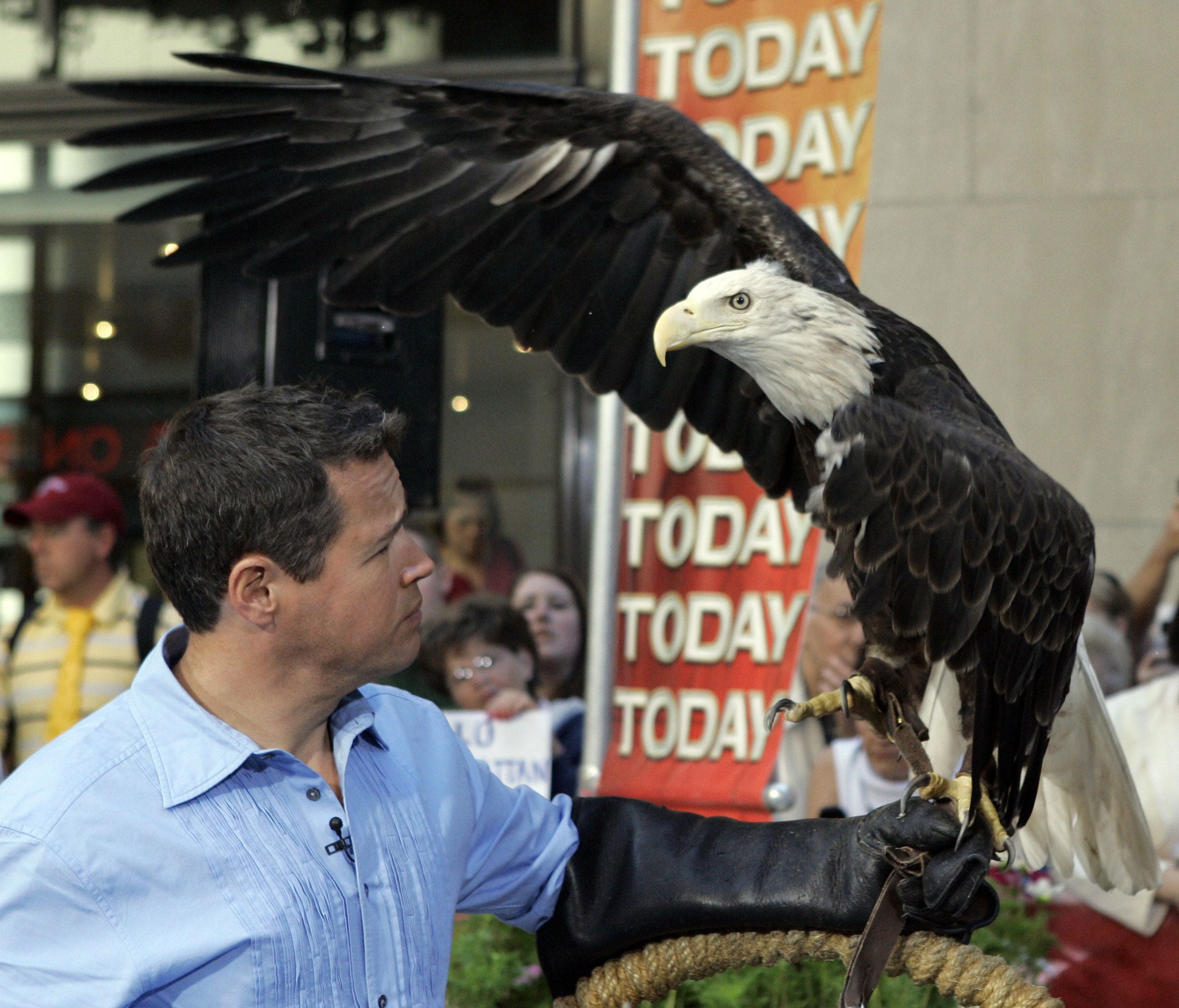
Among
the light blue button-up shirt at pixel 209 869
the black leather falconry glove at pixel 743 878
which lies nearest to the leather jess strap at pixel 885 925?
the black leather falconry glove at pixel 743 878

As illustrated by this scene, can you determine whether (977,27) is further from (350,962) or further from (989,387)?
(350,962)

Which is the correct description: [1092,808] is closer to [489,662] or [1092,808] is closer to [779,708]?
[779,708]

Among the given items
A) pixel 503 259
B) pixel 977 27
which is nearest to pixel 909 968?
pixel 503 259

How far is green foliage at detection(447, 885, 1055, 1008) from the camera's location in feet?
7.77

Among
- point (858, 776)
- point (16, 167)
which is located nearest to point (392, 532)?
point (858, 776)

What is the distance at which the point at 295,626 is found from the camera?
1586 millimetres

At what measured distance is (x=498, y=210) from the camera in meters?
2.92

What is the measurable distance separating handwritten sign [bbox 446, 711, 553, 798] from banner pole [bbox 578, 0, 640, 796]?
0.44 feet

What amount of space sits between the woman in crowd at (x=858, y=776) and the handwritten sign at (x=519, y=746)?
712mm

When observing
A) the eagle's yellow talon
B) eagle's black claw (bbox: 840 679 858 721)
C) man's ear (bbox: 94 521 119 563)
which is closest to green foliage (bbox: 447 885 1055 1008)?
the eagle's yellow talon

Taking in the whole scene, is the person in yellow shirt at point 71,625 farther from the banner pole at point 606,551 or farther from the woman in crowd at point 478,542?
the woman in crowd at point 478,542

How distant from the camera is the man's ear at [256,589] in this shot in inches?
61.3

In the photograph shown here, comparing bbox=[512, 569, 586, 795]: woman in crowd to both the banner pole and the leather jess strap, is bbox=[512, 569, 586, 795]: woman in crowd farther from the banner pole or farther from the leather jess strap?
the leather jess strap

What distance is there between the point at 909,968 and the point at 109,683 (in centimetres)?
301
